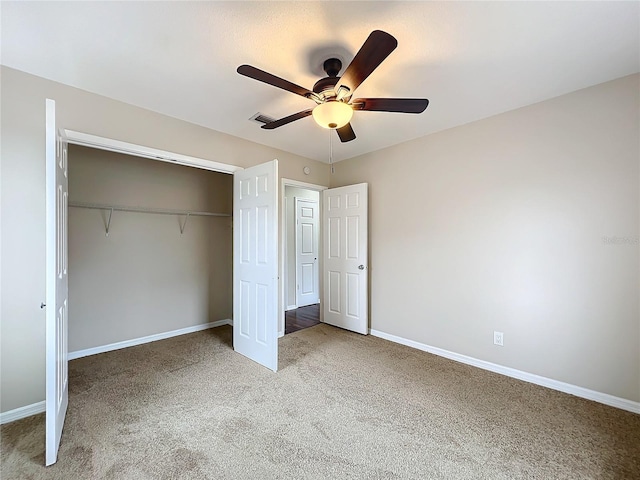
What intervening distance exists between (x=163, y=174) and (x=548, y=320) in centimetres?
456

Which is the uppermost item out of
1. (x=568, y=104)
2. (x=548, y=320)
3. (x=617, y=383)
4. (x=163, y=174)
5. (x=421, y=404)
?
(x=568, y=104)

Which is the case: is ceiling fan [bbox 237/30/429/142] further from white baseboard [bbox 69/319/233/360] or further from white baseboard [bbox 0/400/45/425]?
white baseboard [bbox 69/319/233/360]

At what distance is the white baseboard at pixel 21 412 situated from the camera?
79.4 inches

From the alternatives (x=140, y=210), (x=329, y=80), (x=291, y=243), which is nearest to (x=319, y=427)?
(x=329, y=80)

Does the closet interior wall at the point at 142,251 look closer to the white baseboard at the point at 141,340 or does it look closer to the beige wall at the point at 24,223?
the white baseboard at the point at 141,340

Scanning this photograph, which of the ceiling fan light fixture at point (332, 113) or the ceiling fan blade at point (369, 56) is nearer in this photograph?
the ceiling fan blade at point (369, 56)

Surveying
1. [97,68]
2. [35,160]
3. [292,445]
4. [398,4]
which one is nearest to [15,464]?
[292,445]

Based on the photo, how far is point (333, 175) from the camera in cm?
443

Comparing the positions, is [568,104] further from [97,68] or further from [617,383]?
[97,68]

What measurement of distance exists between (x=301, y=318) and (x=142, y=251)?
8.28 feet

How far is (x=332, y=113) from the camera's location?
188 centimetres

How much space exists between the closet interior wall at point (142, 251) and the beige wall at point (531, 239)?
2.62 meters

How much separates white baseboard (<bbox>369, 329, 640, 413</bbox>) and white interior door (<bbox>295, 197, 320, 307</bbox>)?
239 cm

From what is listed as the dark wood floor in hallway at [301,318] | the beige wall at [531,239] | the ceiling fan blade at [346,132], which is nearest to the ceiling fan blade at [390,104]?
the ceiling fan blade at [346,132]
